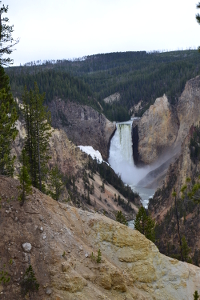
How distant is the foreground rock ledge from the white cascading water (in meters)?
77.5

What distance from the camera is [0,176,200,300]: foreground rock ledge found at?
1556cm

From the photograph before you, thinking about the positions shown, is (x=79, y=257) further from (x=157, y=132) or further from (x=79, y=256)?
(x=157, y=132)

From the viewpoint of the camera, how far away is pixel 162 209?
5769 centimetres

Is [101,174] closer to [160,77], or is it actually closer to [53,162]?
[53,162]

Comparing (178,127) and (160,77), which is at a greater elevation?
(160,77)

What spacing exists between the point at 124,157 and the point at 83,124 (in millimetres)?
16013

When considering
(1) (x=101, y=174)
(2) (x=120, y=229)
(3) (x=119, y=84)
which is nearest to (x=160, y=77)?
(3) (x=119, y=84)

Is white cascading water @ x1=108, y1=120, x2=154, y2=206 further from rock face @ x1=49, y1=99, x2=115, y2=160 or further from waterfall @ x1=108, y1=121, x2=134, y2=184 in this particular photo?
rock face @ x1=49, y1=99, x2=115, y2=160

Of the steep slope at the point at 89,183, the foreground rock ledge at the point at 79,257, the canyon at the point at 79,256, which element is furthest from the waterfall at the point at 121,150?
the foreground rock ledge at the point at 79,257

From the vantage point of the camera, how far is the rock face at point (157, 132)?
105 m

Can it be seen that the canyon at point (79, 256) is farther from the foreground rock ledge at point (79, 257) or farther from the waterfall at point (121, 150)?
the waterfall at point (121, 150)

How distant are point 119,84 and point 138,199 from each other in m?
98.3

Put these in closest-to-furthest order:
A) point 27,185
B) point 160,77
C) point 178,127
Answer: point 27,185 → point 178,127 → point 160,77

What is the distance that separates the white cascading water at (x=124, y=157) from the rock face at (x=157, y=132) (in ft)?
10.2
